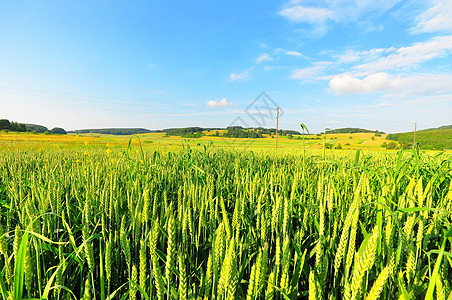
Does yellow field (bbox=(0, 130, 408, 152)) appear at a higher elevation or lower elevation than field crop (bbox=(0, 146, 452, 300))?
higher

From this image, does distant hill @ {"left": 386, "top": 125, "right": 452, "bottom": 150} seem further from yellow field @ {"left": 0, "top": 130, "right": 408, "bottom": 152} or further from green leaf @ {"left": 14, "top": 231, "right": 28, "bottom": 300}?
green leaf @ {"left": 14, "top": 231, "right": 28, "bottom": 300}

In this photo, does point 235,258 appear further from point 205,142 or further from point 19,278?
point 205,142

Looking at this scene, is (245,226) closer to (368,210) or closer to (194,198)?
(194,198)

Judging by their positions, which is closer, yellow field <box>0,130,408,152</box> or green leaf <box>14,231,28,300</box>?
green leaf <box>14,231,28,300</box>

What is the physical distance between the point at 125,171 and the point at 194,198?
6.12 ft

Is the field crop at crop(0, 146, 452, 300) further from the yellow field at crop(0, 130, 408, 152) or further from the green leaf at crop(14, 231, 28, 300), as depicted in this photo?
the yellow field at crop(0, 130, 408, 152)

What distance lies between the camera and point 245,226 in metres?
1.56

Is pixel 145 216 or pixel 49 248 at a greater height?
pixel 145 216

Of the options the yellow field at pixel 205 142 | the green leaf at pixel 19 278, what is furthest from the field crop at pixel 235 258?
the yellow field at pixel 205 142

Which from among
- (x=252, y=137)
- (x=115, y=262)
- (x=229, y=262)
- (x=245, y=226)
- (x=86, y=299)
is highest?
(x=252, y=137)

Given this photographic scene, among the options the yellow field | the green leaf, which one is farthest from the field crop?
the yellow field

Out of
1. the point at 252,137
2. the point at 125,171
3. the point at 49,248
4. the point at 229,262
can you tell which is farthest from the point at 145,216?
the point at 252,137

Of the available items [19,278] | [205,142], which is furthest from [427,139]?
[19,278]

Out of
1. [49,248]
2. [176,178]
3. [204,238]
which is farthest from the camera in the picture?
[176,178]
